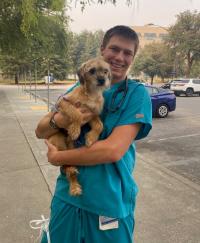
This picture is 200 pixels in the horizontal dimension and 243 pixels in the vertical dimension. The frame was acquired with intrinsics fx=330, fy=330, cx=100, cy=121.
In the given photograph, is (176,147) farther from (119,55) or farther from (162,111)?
(119,55)

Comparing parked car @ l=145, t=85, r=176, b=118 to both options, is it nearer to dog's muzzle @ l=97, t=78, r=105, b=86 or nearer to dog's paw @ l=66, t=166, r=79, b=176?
dog's muzzle @ l=97, t=78, r=105, b=86

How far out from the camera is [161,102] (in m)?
14.5

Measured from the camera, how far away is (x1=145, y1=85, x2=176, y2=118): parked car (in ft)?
47.1

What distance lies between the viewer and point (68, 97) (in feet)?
7.86

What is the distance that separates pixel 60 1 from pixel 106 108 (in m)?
5.42

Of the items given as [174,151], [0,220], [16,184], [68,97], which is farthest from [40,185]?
[174,151]

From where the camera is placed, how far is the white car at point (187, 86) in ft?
96.2

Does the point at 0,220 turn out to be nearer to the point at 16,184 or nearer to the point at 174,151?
the point at 16,184

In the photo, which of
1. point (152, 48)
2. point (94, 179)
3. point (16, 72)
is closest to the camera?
point (94, 179)

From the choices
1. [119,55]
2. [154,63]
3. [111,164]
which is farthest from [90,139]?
[154,63]

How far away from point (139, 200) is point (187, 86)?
2587 centimetres

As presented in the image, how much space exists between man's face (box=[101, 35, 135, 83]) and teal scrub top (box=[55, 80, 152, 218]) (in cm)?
8

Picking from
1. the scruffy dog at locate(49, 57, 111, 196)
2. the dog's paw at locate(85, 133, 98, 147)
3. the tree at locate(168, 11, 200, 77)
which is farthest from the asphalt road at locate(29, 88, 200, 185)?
the tree at locate(168, 11, 200, 77)

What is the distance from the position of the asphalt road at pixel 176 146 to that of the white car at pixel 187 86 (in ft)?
54.2
